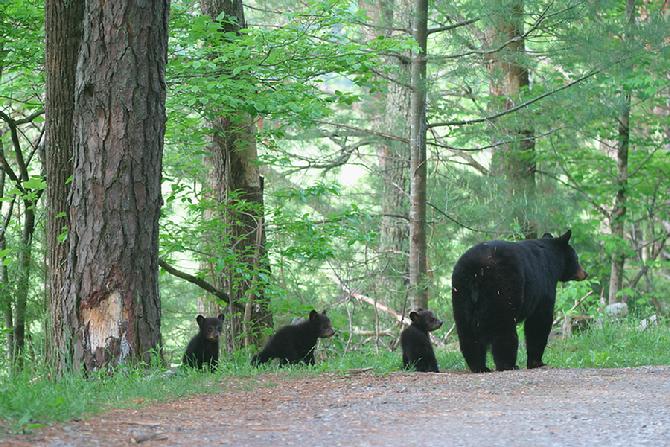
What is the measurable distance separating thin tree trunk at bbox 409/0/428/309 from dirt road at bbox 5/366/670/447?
19.9 ft

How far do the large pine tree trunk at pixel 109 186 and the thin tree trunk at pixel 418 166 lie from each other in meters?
6.87

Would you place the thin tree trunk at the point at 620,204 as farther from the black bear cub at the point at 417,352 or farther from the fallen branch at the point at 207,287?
the black bear cub at the point at 417,352

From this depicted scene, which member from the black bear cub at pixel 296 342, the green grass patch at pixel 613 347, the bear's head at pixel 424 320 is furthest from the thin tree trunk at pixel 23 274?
the green grass patch at pixel 613 347

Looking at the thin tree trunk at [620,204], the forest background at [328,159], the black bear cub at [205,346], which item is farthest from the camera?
the thin tree trunk at [620,204]

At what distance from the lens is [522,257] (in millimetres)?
10195

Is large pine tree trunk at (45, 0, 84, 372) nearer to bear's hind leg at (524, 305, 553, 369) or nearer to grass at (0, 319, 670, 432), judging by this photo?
grass at (0, 319, 670, 432)

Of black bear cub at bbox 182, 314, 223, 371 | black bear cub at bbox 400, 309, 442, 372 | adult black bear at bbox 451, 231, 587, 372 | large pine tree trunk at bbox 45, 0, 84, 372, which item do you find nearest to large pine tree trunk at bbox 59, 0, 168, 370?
large pine tree trunk at bbox 45, 0, 84, 372

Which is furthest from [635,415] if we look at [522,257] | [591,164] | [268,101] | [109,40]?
[591,164]

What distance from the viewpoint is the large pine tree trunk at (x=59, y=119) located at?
9500 millimetres

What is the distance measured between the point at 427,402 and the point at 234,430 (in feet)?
6.47

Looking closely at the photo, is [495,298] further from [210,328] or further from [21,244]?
[21,244]

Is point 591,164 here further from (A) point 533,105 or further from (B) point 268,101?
(B) point 268,101

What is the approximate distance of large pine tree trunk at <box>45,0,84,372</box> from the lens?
31.2 ft

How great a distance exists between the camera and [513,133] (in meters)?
17.7
